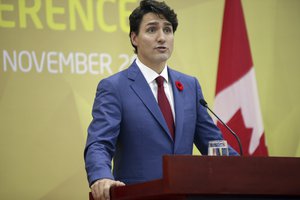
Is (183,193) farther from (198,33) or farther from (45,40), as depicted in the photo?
(198,33)

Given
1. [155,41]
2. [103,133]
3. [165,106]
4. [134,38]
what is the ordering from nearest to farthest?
[103,133] < [165,106] < [155,41] < [134,38]

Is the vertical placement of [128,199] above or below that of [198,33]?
below

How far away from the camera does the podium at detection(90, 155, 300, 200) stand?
2.31 m

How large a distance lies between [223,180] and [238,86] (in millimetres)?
2904

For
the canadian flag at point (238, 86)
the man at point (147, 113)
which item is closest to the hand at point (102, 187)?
the man at point (147, 113)

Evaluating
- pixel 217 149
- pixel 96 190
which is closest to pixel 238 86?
pixel 217 149

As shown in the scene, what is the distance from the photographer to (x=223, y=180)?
7.75 feet

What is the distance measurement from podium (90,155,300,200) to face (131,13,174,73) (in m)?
1.05

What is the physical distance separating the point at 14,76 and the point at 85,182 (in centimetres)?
85

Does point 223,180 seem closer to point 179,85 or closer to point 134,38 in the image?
point 179,85

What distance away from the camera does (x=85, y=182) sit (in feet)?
14.8

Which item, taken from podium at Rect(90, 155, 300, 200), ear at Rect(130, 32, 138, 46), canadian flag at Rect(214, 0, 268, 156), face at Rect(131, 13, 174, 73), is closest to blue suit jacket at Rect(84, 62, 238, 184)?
face at Rect(131, 13, 174, 73)

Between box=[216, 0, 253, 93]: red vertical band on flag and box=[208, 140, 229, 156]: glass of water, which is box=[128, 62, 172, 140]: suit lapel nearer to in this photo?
box=[208, 140, 229, 156]: glass of water

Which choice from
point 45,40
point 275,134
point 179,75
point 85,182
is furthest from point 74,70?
point 275,134
